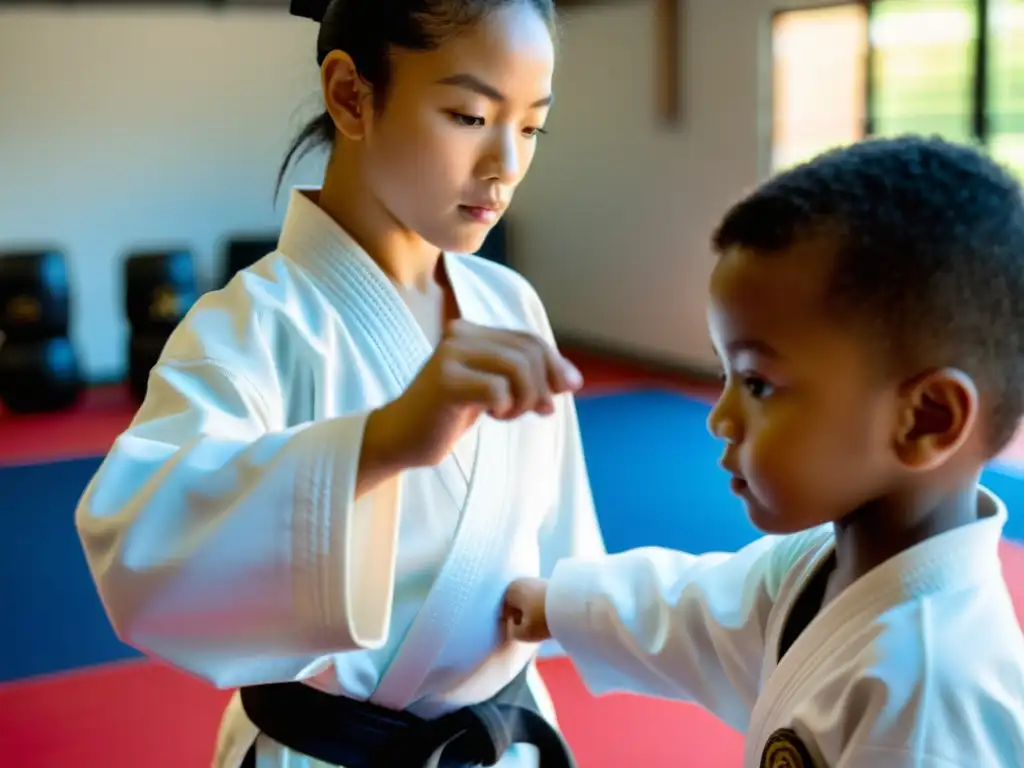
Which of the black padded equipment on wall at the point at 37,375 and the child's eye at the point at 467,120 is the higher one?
the child's eye at the point at 467,120

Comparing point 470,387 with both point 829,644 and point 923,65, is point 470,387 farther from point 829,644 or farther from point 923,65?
point 923,65

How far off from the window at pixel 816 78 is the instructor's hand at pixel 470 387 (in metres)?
5.90

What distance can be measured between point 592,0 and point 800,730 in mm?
7987

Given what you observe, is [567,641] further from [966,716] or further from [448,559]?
[966,716]

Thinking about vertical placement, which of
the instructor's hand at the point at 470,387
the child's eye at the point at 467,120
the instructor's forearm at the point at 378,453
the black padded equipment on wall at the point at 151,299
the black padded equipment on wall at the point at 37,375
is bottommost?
the black padded equipment on wall at the point at 37,375

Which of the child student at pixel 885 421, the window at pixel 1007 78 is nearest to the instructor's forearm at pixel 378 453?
the child student at pixel 885 421

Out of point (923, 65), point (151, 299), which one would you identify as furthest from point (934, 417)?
point (151, 299)

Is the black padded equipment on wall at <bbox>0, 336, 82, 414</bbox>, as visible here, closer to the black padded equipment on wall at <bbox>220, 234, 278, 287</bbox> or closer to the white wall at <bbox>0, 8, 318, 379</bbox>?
the white wall at <bbox>0, 8, 318, 379</bbox>

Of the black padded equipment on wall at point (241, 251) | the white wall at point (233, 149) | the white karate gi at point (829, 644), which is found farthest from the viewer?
the black padded equipment on wall at point (241, 251)

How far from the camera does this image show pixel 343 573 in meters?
0.98

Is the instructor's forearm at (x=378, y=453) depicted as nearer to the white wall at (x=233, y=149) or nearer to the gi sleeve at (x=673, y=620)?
the gi sleeve at (x=673, y=620)

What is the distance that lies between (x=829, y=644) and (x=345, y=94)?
78 centimetres

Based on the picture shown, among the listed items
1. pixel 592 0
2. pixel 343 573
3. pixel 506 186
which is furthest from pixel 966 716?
pixel 592 0

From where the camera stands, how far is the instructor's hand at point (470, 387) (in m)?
0.91
